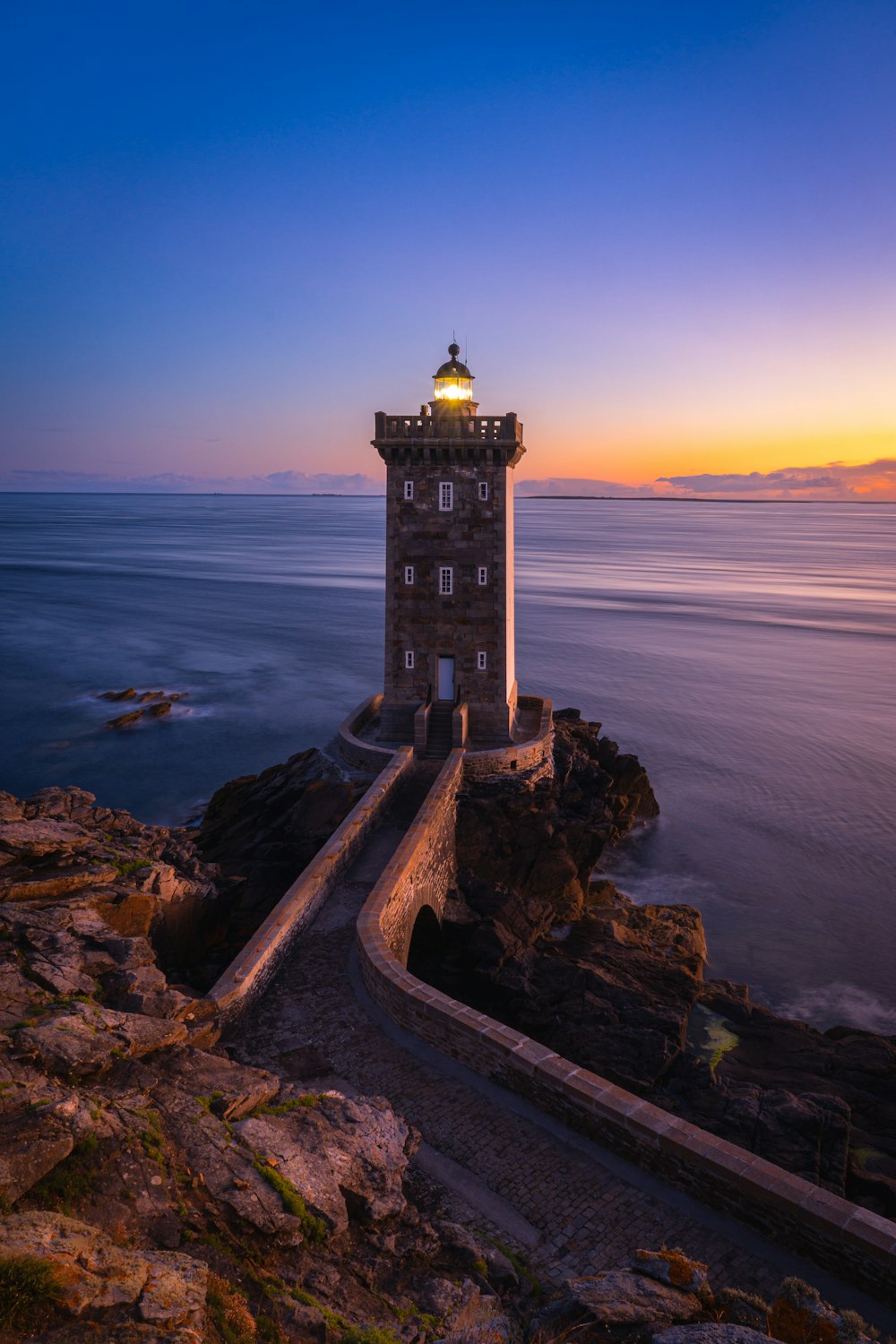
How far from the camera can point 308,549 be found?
13425cm

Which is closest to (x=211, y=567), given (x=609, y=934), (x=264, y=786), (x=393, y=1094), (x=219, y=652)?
(x=219, y=652)

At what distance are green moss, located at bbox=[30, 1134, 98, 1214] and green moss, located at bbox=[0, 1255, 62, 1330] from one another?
91 centimetres

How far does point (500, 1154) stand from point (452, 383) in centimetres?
1941

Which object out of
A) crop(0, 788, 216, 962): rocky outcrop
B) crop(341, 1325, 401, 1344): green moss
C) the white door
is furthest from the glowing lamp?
crop(341, 1325, 401, 1344): green moss

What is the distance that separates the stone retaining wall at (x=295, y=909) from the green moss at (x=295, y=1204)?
13.1 feet

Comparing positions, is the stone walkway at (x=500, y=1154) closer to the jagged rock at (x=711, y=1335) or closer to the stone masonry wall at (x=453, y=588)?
the jagged rock at (x=711, y=1335)

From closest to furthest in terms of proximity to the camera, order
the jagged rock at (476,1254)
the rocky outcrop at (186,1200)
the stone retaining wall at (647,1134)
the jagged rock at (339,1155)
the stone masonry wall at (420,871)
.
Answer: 1. the rocky outcrop at (186,1200)
2. the jagged rock at (339,1155)
3. the jagged rock at (476,1254)
4. the stone retaining wall at (647,1134)
5. the stone masonry wall at (420,871)

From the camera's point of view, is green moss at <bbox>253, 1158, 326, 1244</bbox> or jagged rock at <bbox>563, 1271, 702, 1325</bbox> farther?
green moss at <bbox>253, 1158, 326, 1244</bbox>

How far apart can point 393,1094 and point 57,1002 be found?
410 cm

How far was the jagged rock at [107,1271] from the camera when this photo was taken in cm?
507

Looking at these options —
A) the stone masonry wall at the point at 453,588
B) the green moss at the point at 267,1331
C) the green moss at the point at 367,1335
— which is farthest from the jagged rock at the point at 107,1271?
the stone masonry wall at the point at 453,588

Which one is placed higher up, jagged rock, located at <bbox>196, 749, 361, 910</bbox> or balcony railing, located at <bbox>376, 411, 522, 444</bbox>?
balcony railing, located at <bbox>376, 411, 522, 444</bbox>

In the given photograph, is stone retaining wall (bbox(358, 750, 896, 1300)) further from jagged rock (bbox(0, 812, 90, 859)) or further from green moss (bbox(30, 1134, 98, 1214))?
green moss (bbox(30, 1134, 98, 1214))

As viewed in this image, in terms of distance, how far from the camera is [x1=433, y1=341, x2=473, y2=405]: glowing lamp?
2333cm
